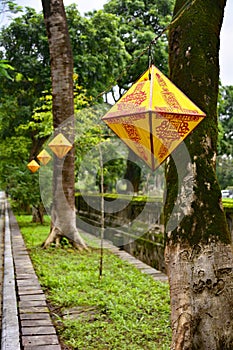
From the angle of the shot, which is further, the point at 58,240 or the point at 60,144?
the point at 58,240

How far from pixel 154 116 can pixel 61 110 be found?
6.63m

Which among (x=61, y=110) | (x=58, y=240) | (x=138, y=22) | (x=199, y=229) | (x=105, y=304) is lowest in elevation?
(x=105, y=304)

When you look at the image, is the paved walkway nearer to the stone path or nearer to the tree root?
the stone path

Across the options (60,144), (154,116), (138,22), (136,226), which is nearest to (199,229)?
(154,116)

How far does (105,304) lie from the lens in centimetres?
512

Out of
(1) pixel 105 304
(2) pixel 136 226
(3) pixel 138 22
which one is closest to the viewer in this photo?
(1) pixel 105 304

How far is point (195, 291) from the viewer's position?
318 cm

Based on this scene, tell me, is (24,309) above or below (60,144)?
below

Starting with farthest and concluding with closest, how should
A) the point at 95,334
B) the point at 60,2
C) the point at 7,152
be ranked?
the point at 7,152, the point at 60,2, the point at 95,334

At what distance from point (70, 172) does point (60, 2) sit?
138 inches

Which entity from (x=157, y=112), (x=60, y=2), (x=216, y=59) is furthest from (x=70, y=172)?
(x=157, y=112)

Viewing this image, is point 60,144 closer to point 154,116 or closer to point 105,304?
point 105,304

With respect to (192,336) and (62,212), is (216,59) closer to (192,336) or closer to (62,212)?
(192,336)

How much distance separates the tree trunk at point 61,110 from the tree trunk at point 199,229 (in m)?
5.88
